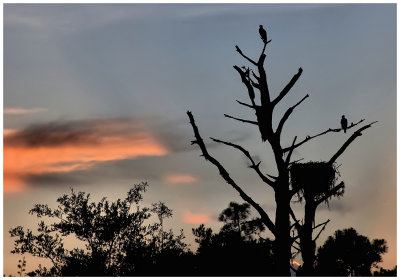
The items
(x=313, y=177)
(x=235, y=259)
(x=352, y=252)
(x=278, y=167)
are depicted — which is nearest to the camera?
(x=278, y=167)

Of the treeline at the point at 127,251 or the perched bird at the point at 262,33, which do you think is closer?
the perched bird at the point at 262,33

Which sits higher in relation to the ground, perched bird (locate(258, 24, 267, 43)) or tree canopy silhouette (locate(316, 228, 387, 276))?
perched bird (locate(258, 24, 267, 43))

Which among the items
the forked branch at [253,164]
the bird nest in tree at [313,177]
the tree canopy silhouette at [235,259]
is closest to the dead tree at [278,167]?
the forked branch at [253,164]

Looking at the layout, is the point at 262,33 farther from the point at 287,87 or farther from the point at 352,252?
the point at 352,252

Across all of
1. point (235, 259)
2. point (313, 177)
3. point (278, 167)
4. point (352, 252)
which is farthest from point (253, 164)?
point (352, 252)

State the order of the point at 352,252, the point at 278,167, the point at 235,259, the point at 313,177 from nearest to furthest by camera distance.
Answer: the point at 278,167 → the point at 313,177 → the point at 235,259 → the point at 352,252

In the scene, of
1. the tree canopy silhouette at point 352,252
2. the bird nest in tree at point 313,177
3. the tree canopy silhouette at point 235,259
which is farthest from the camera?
the tree canopy silhouette at point 352,252

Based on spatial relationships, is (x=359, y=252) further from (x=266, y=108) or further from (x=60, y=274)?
(x=266, y=108)

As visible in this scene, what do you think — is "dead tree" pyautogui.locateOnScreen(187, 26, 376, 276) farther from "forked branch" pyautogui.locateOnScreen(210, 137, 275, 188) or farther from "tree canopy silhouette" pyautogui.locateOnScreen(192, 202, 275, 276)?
"tree canopy silhouette" pyautogui.locateOnScreen(192, 202, 275, 276)

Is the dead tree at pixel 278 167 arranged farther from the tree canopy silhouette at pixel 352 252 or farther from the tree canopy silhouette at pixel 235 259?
the tree canopy silhouette at pixel 352 252

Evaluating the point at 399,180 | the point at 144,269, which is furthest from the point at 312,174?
the point at 144,269

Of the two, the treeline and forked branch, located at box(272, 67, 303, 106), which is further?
the treeline

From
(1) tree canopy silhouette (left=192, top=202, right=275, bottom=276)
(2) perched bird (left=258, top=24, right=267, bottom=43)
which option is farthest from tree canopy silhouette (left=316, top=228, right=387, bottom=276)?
(2) perched bird (left=258, top=24, right=267, bottom=43)

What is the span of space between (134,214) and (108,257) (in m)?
2.46
